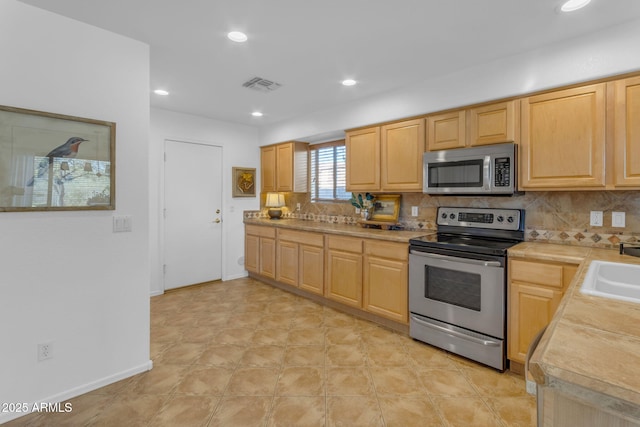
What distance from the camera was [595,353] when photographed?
0.75 m

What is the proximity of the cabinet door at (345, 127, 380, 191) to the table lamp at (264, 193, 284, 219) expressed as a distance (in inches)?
61.6

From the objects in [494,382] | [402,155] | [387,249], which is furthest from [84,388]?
[402,155]

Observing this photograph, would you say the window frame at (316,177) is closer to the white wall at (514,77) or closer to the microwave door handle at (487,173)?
the white wall at (514,77)

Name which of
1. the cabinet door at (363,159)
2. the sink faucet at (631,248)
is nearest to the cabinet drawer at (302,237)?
the cabinet door at (363,159)

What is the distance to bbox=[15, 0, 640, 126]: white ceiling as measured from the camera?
1.89 meters

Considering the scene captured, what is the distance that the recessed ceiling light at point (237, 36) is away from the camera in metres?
2.20

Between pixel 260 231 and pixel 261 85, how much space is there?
2.15 metres

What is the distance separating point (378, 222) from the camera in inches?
142

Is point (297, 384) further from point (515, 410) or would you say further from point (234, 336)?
point (515, 410)

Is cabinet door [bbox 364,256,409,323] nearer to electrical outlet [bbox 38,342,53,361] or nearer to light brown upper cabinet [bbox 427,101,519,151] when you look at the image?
light brown upper cabinet [bbox 427,101,519,151]

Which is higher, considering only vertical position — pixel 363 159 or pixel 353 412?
pixel 363 159

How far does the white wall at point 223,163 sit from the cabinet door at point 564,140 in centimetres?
375

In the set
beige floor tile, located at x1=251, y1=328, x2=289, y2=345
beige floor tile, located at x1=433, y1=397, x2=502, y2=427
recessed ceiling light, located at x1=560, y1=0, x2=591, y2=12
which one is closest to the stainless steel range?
beige floor tile, located at x1=433, y1=397, x2=502, y2=427

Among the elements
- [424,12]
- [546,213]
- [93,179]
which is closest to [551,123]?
[546,213]
